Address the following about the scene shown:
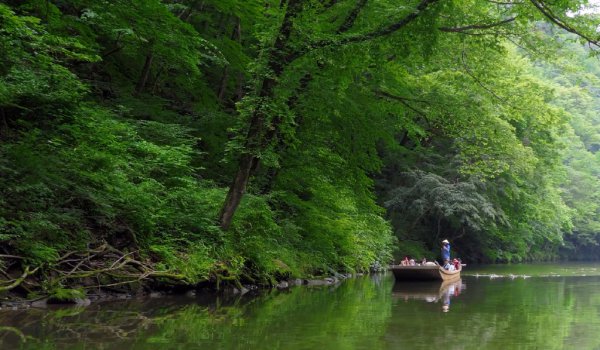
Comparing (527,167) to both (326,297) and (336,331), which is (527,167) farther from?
(336,331)

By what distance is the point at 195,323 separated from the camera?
873 centimetres

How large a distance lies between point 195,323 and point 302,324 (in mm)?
1442

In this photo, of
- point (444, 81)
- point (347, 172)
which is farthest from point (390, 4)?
point (444, 81)

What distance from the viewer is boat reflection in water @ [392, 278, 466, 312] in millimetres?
14102

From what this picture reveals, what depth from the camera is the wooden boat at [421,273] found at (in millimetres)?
20203

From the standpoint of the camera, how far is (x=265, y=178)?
17188 mm

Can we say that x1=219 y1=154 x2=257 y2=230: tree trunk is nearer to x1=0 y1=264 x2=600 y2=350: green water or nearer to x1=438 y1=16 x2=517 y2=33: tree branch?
x1=0 y1=264 x2=600 y2=350: green water

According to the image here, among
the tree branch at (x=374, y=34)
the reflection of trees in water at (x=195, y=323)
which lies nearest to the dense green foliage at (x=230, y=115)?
the tree branch at (x=374, y=34)

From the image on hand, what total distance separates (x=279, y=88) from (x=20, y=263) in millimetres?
5783

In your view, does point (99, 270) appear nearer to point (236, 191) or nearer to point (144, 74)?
point (236, 191)

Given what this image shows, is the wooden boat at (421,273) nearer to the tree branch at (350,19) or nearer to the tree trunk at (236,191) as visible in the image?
the tree trunk at (236,191)

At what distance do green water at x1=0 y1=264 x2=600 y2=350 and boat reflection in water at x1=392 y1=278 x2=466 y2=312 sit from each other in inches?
19.0

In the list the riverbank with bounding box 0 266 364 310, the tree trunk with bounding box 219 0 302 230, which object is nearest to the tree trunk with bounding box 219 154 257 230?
the tree trunk with bounding box 219 0 302 230

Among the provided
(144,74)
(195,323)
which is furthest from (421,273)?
(195,323)
